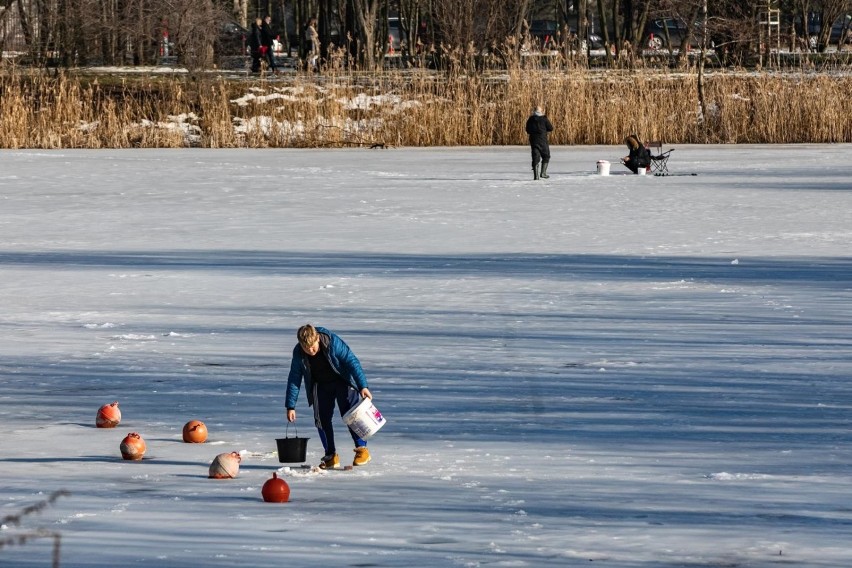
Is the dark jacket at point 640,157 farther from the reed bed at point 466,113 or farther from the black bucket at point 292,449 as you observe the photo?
the black bucket at point 292,449

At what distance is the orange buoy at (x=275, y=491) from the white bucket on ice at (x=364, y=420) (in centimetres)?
77

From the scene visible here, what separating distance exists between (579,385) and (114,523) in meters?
3.72

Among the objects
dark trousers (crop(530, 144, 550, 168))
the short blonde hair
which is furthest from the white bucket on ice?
dark trousers (crop(530, 144, 550, 168))

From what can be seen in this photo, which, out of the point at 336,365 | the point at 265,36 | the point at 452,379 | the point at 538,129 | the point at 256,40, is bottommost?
the point at 452,379

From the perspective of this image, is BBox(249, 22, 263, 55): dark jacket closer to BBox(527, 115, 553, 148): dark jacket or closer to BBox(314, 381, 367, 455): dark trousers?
BBox(527, 115, 553, 148): dark jacket

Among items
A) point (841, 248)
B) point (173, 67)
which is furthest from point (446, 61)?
point (841, 248)

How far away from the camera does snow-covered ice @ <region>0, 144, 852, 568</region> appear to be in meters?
6.48

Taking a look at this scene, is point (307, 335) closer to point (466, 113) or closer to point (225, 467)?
point (225, 467)

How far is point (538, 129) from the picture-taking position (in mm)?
25234

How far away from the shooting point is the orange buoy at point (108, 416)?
28.0ft

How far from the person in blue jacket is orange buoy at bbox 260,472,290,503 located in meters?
0.73

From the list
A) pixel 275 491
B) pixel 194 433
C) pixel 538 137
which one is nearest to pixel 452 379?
pixel 194 433

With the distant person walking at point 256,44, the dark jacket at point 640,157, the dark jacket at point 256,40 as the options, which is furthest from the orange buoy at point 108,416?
the dark jacket at point 256,40

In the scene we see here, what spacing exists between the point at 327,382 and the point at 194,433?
0.79 m
